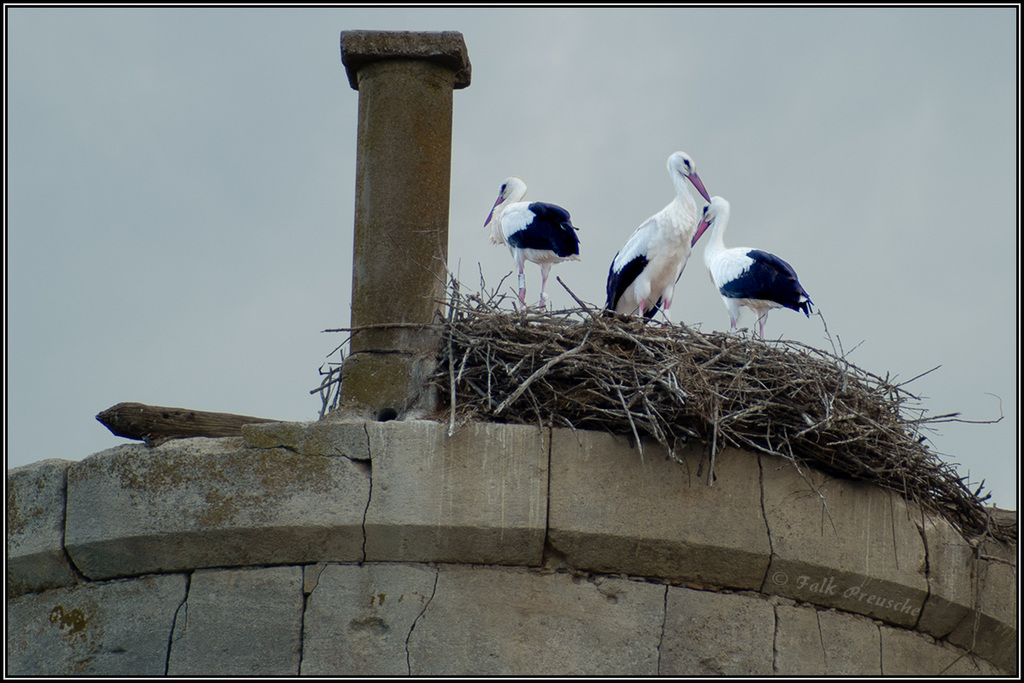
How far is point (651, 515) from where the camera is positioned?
5.32m

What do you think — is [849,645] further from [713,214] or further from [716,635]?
[713,214]

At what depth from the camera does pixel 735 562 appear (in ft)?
17.7

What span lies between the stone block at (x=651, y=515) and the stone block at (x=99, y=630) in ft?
5.52

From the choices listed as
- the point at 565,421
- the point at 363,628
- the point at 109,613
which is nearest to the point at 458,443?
the point at 565,421

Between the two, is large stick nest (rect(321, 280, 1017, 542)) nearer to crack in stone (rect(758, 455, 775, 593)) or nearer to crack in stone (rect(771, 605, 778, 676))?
crack in stone (rect(758, 455, 775, 593))

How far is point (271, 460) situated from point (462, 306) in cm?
123

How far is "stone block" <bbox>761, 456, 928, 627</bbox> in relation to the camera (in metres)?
5.48

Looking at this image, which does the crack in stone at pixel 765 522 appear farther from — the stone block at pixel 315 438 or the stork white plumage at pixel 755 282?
the stork white plumage at pixel 755 282

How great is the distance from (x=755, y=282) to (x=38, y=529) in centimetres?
459

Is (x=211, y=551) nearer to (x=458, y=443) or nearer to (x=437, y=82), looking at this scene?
(x=458, y=443)

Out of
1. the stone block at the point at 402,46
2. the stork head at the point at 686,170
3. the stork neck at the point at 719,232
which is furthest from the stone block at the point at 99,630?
the stork neck at the point at 719,232

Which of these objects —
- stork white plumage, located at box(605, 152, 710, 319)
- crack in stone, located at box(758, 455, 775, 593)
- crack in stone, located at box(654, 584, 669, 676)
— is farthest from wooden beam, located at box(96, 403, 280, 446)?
stork white plumage, located at box(605, 152, 710, 319)

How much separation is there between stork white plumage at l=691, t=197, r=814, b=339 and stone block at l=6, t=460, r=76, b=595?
14.4 feet

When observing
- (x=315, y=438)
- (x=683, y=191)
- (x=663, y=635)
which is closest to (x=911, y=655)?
(x=663, y=635)
